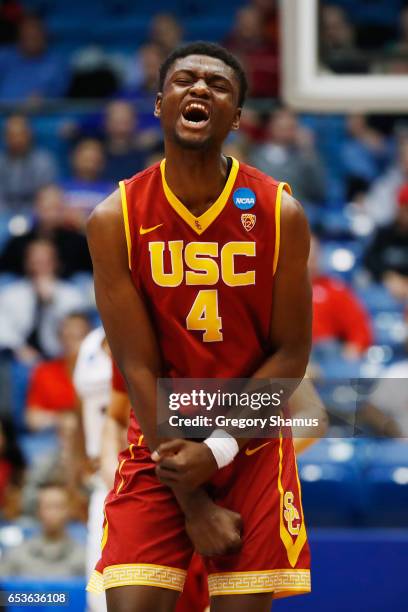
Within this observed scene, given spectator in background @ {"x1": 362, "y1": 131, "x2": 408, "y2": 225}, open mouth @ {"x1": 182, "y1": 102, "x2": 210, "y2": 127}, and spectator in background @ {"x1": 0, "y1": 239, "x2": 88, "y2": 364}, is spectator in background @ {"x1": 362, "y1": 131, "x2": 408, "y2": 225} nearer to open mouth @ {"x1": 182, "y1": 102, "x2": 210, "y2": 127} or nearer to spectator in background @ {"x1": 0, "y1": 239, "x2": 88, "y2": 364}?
spectator in background @ {"x1": 0, "y1": 239, "x2": 88, "y2": 364}

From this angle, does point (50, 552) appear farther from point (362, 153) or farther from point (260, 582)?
point (362, 153)

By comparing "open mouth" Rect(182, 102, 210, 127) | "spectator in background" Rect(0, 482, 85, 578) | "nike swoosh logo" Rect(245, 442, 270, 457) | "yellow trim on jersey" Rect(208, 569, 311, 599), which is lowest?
"yellow trim on jersey" Rect(208, 569, 311, 599)

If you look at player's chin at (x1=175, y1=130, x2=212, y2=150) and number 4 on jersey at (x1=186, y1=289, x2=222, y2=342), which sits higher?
player's chin at (x1=175, y1=130, x2=212, y2=150)

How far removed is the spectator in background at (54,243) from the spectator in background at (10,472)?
1.57 metres

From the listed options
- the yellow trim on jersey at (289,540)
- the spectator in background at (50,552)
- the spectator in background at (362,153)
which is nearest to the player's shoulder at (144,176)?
the yellow trim on jersey at (289,540)

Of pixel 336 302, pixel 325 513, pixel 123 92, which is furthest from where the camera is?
pixel 123 92

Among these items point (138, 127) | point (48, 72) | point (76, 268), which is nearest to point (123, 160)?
point (138, 127)

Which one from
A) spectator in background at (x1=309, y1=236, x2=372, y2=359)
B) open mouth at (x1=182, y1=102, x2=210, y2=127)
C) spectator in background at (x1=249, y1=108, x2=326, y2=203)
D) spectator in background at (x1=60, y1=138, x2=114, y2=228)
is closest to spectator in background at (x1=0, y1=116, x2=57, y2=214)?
spectator in background at (x1=60, y1=138, x2=114, y2=228)

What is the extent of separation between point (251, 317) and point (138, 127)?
6160 millimetres

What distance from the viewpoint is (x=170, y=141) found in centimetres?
347

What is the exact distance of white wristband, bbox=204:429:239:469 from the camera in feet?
11.2

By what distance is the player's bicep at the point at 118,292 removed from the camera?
137 inches

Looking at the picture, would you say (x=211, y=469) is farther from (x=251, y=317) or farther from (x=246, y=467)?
(x=251, y=317)

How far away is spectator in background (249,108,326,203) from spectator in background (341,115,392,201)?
429 mm
